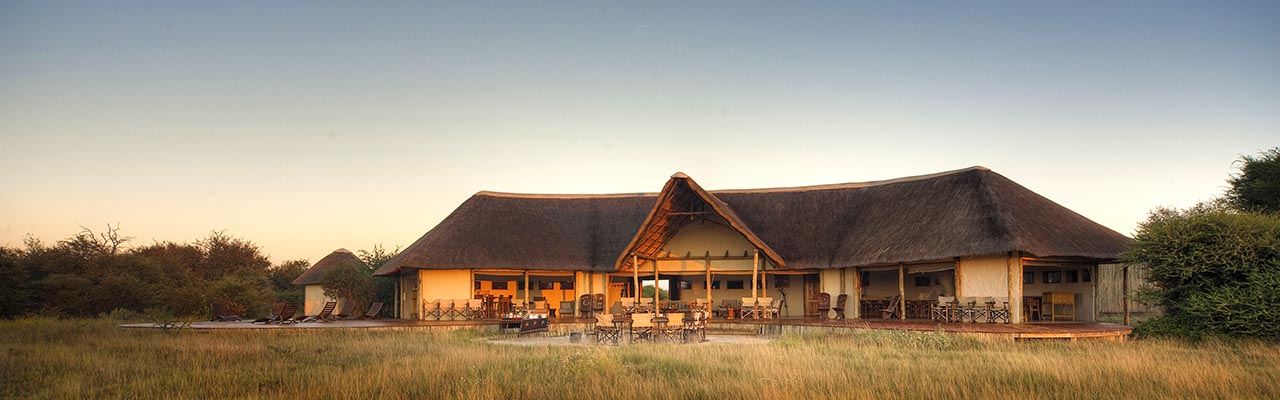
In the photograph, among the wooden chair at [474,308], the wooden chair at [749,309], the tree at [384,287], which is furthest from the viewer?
the tree at [384,287]

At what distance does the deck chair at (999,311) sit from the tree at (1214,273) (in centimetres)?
273

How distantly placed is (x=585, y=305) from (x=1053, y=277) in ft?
42.6

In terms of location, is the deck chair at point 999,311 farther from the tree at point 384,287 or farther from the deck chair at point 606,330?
the tree at point 384,287

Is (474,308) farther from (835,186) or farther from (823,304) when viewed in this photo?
(835,186)

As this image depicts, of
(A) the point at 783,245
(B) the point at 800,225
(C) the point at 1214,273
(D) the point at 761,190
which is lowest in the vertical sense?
(C) the point at 1214,273

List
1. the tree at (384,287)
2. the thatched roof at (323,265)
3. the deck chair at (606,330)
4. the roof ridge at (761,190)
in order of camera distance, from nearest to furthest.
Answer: the deck chair at (606,330) < the roof ridge at (761,190) < the tree at (384,287) < the thatched roof at (323,265)

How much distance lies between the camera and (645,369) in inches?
477

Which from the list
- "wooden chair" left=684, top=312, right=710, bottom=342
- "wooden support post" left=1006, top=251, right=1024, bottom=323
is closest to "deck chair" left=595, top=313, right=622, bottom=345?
"wooden chair" left=684, top=312, right=710, bottom=342

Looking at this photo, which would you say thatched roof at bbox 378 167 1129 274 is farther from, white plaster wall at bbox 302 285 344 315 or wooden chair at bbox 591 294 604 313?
white plaster wall at bbox 302 285 344 315

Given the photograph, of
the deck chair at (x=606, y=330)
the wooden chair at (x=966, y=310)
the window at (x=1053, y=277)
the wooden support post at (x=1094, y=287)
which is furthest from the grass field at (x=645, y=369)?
the window at (x=1053, y=277)

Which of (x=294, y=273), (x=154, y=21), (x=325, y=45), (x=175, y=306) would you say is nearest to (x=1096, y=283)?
(x=325, y=45)

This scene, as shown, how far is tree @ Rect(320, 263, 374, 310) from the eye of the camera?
27.8 metres

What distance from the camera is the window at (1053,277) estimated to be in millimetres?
22638

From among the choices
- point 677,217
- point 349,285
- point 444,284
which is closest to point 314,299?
point 349,285
